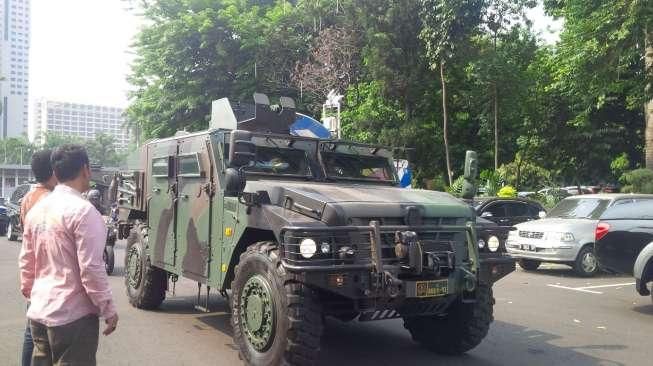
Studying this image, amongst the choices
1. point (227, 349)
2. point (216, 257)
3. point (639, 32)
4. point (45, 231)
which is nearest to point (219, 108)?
point (216, 257)

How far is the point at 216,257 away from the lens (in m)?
6.36

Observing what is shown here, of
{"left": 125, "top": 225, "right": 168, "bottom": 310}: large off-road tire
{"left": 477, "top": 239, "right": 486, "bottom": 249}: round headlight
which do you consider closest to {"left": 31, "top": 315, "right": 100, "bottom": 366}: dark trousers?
{"left": 477, "top": 239, "right": 486, "bottom": 249}: round headlight

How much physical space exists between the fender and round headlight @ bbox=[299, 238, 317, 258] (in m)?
5.51

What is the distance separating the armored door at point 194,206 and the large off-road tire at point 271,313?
1066 millimetres

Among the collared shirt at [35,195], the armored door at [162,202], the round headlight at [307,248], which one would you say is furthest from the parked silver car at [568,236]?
the collared shirt at [35,195]

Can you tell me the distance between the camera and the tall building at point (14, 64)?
85.9m

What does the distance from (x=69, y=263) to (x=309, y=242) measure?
191 cm

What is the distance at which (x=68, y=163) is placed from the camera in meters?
3.74

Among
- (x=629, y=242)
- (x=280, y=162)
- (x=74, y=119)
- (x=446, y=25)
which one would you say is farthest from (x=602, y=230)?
(x=74, y=119)

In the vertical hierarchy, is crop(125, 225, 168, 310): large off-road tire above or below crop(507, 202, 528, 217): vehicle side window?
below

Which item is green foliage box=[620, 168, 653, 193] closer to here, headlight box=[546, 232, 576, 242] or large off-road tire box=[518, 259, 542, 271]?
large off-road tire box=[518, 259, 542, 271]

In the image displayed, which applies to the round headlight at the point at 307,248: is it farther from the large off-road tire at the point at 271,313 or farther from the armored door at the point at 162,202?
the armored door at the point at 162,202

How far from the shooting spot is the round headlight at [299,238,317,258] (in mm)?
5008

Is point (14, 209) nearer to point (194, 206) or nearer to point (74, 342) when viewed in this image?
point (194, 206)
